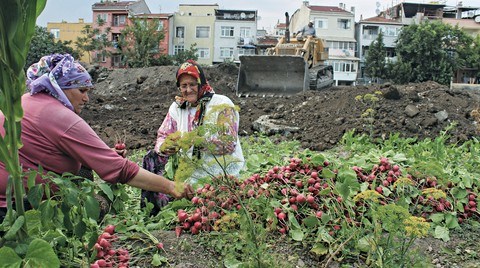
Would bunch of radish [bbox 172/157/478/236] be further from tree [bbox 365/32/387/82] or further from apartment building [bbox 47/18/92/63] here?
apartment building [bbox 47/18/92/63]

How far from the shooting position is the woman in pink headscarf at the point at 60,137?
3.24 metres

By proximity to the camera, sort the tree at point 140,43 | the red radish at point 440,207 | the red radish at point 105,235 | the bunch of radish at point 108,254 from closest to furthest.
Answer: the bunch of radish at point 108,254
the red radish at point 105,235
the red radish at point 440,207
the tree at point 140,43

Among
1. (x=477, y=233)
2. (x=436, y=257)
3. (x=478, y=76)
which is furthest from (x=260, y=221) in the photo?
(x=478, y=76)

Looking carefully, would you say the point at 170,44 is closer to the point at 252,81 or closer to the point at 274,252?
the point at 252,81

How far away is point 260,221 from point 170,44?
6221 centimetres

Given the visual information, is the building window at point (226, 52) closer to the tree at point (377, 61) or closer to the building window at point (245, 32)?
the building window at point (245, 32)

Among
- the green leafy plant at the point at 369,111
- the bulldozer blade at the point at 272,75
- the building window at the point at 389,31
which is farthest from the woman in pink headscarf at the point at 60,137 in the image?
the building window at the point at 389,31

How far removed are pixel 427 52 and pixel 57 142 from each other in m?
50.9

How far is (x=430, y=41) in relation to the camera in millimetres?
50438

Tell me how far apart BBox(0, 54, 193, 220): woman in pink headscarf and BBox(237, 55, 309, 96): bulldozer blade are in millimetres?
14588

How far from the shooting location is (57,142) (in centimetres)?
327

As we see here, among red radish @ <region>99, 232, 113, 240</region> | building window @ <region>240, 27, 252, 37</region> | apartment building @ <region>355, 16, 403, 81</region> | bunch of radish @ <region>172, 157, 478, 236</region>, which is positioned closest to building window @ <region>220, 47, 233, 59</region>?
building window @ <region>240, 27, 252, 37</region>

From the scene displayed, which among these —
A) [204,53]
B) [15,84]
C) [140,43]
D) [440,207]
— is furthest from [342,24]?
[15,84]

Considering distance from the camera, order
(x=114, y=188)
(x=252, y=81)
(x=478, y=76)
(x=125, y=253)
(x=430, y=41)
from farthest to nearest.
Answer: (x=478, y=76)
(x=430, y=41)
(x=252, y=81)
(x=114, y=188)
(x=125, y=253)
